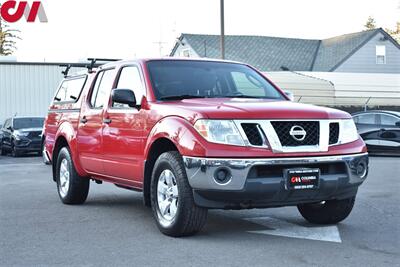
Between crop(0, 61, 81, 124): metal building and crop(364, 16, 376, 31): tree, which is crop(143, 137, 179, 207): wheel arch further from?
crop(364, 16, 376, 31): tree

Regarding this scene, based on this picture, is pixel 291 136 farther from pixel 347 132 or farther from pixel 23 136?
pixel 23 136

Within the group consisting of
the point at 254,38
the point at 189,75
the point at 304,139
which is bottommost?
the point at 304,139

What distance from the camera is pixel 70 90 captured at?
9.57 meters

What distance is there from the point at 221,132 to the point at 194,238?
3.73 feet

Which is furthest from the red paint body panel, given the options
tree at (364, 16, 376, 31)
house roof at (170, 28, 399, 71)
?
tree at (364, 16, 376, 31)

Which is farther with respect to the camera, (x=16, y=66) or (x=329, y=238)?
(x=16, y=66)

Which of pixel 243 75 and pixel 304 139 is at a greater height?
pixel 243 75

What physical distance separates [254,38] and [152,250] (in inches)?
1485

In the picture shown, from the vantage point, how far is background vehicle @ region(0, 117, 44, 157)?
22.0 m

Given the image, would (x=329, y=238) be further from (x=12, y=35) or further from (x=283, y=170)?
(x=12, y=35)

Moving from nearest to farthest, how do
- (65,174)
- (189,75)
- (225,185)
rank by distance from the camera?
(225,185) → (189,75) → (65,174)

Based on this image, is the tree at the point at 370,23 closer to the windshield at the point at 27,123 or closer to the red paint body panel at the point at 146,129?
the windshield at the point at 27,123

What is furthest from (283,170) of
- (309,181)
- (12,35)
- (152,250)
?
(12,35)

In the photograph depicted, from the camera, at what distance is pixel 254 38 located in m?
42.6
